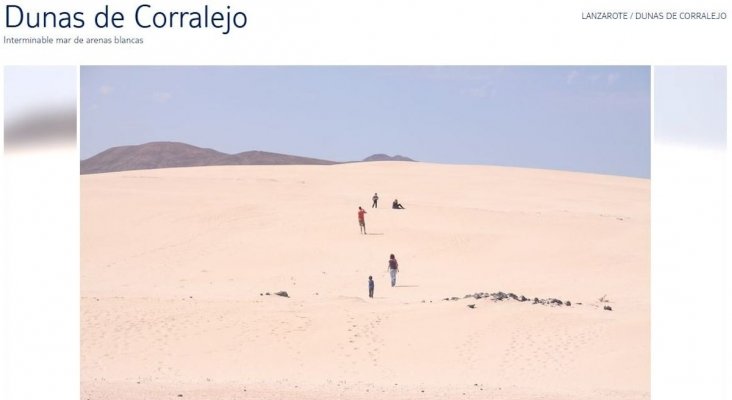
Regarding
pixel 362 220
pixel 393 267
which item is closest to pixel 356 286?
pixel 393 267

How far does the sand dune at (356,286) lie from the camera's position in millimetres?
15078

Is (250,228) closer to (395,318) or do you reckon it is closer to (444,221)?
(444,221)

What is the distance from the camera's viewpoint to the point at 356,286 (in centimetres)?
2558

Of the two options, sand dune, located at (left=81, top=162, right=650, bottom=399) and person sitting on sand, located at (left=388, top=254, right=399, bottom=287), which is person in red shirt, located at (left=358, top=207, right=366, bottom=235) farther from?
person sitting on sand, located at (left=388, top=254, right=399, bottom=287)

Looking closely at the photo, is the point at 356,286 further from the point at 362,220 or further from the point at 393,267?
the point at 362,220

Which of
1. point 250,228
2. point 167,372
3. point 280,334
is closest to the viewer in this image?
point 167,372

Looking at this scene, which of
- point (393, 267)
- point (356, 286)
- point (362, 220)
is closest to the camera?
point (393, 267)

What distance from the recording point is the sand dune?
15078 mm

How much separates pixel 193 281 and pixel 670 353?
752 inches

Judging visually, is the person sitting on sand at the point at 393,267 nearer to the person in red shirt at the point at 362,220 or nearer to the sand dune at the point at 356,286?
the sand dune at the point at 356,286

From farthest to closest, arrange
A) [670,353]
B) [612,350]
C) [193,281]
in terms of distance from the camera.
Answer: [193,281], [612,350], [670,353]

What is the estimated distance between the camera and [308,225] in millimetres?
33438

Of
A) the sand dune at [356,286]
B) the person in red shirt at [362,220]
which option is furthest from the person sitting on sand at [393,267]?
the person in red shirt at [362,220]
